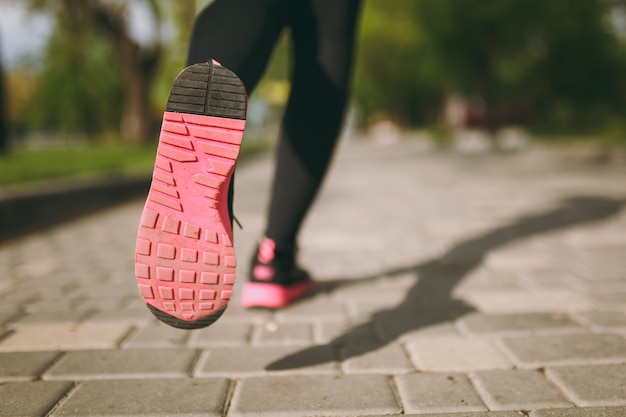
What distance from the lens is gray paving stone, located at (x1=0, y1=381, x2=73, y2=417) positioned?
4.23ft

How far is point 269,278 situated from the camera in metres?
2.00

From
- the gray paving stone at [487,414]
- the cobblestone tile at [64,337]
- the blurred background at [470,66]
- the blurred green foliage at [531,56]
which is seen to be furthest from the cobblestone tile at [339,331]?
the blurred green foliage at [531,56]

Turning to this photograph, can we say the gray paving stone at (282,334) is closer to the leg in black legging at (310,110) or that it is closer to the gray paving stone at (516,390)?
the leg in black legging at (310,110)

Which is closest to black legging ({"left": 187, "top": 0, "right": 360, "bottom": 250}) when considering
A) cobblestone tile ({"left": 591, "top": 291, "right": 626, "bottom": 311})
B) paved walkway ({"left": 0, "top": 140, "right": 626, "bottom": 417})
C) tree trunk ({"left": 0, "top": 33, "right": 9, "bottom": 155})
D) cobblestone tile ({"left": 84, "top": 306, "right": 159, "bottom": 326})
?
paved walkway ({"left": 0, "top": 140, "right": 626, "bottom": 417})

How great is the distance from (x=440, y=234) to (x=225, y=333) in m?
2.01

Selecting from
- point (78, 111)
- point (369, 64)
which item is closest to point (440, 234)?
point (369, 64)

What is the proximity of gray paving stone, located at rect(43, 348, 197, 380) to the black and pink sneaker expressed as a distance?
401 mm

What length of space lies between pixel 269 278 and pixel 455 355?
692 millimetres

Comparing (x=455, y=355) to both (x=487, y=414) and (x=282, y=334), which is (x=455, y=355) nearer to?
(x=487, y=414)

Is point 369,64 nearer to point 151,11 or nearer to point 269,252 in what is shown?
point 151,11

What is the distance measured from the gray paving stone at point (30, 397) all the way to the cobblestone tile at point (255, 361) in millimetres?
330

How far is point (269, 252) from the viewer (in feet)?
6.52

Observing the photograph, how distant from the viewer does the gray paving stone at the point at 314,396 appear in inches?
50.3

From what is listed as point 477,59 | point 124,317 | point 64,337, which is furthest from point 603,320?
point 477,59
